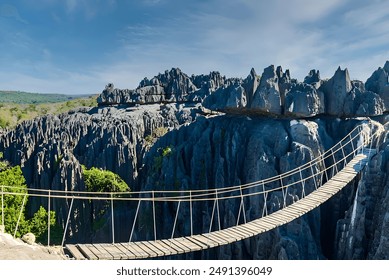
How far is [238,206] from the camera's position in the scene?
62.4ft

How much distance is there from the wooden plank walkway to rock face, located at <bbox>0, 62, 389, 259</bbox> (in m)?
1.76

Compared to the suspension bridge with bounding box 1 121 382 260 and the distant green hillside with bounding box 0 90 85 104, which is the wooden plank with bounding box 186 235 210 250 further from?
the distant green hillside with bounding box 0 90 85 104

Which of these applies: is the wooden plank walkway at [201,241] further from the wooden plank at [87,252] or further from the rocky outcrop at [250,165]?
the rocky outcrop at [250,165]

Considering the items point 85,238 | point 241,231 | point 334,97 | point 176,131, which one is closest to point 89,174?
point 85,238

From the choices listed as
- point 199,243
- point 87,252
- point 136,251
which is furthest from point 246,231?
point 87,252

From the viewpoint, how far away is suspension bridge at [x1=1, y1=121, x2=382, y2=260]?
30.2ft

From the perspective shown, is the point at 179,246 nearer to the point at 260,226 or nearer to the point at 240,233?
the point at 240,233

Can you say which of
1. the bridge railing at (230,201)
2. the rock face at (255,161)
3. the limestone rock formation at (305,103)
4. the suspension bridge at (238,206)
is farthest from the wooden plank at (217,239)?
the limestone rock formation at (305,103)

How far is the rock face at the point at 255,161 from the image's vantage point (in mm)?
14250

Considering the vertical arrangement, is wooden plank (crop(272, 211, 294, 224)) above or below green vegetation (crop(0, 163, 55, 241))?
above

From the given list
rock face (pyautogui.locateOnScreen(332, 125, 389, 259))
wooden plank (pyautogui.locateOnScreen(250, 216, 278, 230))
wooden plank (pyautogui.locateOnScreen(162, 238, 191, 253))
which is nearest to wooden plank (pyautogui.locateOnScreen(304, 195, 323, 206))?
wooden plank (pyautogui.locateOnScreen(250, 216, 278, 230))

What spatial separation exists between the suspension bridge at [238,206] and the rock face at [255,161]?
16 cm

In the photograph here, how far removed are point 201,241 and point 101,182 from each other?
58.4 ft

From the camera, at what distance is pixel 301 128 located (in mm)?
18641
